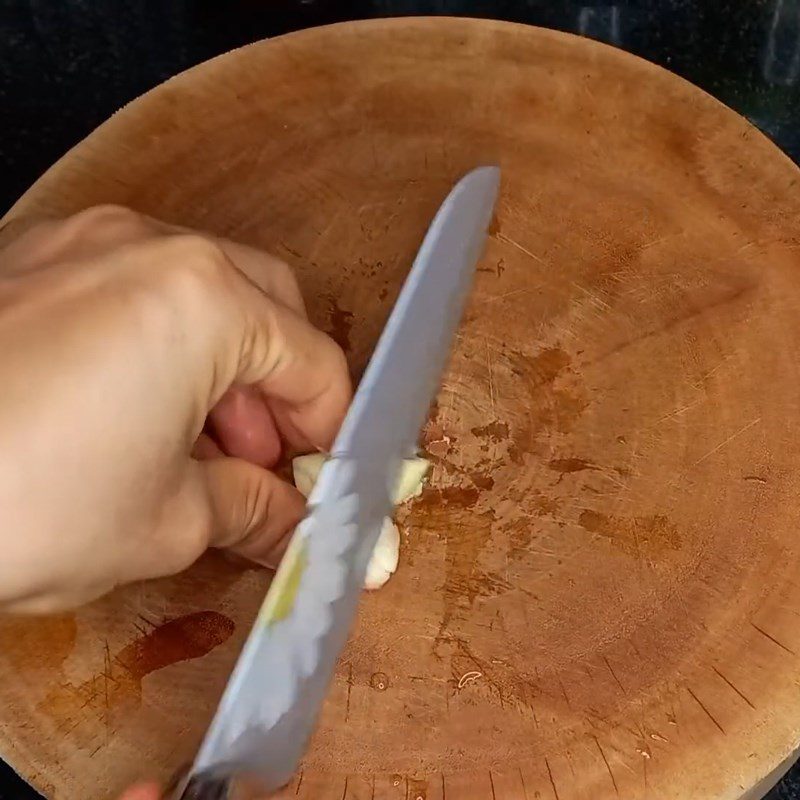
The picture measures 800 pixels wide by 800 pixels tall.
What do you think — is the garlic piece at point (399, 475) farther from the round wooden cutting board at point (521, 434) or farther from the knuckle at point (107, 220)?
the knuckle at point (107, 220)

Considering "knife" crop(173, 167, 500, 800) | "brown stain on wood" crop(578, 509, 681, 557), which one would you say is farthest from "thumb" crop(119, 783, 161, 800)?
"brown stain on wood" crop(578, 509, 681, 557)

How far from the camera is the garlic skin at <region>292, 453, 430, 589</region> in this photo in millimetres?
554

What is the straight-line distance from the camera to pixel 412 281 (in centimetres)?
54

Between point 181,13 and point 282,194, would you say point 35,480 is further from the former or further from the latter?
point 181,13

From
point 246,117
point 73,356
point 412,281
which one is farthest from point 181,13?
point 73,356

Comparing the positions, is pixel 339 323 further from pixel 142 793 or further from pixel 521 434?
pixel 142 793

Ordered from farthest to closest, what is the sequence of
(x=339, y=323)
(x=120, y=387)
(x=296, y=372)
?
(x=339, y=323) < (x=296, y=372) < (x=120, y=387)

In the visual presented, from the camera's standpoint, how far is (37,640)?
0.54 metres

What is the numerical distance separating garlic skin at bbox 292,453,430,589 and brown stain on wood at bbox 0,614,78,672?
0.15 meters

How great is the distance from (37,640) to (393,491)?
8.3 inches

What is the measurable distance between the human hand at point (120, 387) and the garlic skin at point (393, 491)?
0.16 ft

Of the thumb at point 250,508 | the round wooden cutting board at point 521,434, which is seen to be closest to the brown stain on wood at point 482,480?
the round wooden cutting board at point 521,434

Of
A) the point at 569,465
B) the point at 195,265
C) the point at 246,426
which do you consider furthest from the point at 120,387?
the point at 569,465

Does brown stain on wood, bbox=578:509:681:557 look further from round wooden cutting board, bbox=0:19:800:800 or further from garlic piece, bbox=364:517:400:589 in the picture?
garlic piece, bbox=364:517:400:589
